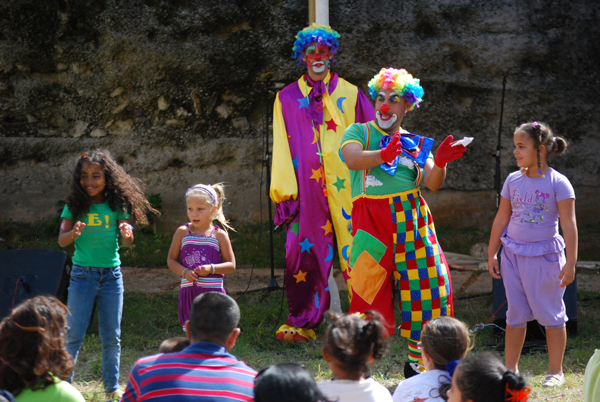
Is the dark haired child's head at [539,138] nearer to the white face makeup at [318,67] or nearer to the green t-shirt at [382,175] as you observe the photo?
the green t-shirt at [382,175]

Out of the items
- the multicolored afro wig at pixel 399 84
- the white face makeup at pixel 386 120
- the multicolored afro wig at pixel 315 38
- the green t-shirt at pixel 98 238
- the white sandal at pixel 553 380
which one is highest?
the multicolored afro wig at pixel 315 38

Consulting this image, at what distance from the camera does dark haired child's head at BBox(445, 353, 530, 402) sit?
171cm

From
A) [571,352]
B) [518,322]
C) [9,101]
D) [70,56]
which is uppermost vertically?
[70,56]

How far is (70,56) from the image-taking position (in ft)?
24.2

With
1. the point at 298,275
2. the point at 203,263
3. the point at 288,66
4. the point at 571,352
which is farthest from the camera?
the point at 288,66

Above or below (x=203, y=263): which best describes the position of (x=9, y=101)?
above

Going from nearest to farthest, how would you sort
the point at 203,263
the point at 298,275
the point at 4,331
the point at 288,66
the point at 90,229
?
the point at 4,331
the point at 90,229
the point at 203,263
the point at 298,275
the point at 288,66

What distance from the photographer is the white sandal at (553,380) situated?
3223 millimetres

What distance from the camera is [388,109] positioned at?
3.25 metres

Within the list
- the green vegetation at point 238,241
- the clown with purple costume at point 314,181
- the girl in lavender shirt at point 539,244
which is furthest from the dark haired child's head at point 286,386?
the green vegetation at point 238,241

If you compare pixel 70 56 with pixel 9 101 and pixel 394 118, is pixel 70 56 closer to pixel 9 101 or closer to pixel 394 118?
pixel 9 101

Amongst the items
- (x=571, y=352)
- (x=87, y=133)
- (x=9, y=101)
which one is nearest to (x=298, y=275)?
(x=571, y=352)

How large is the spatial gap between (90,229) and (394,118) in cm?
167

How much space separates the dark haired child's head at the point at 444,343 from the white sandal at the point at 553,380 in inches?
49.8
